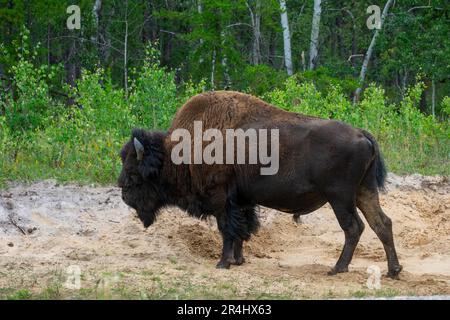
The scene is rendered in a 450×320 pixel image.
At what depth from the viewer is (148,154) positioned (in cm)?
1028

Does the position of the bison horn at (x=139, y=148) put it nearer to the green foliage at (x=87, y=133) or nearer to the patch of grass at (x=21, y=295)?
the green foliage at (x=87, y=133)

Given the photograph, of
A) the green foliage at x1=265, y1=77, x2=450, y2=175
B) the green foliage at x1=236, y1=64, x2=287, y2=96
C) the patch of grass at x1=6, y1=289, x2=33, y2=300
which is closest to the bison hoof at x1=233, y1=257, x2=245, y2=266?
the patch of grass at x1=6, y1=289, x2=33, y2=300

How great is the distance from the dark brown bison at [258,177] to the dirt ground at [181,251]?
1.76 ft

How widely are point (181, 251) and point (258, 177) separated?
1454 millimetres

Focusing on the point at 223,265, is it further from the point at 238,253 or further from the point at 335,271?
the point at 335,271

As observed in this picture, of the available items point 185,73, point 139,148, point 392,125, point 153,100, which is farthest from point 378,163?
point 185,73

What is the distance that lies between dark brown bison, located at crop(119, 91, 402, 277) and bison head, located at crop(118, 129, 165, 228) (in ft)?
0.04

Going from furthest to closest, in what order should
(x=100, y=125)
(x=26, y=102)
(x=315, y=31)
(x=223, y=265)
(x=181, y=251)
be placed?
(x=315, y=31)
(x=26, y=102)
(x=100, y=125)
(x=181, y=251)
(x=223, y=265)

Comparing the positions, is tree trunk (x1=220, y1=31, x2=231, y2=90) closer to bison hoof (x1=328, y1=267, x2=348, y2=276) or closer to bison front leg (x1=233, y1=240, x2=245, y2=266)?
bison front leg (x1=233, y1=240, x2=245, y2=266)

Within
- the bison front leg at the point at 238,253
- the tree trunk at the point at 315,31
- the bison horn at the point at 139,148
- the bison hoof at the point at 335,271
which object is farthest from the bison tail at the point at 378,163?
the tree trunk at the point at 315,31

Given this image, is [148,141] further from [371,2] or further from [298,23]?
[371,2]

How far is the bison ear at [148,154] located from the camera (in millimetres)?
10234

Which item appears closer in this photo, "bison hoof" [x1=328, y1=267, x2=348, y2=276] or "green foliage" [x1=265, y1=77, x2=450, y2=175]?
"bison hoof" [x1=328, y1=267, x2=348, y2=276]

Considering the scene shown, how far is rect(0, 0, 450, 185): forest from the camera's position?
13.8 m
